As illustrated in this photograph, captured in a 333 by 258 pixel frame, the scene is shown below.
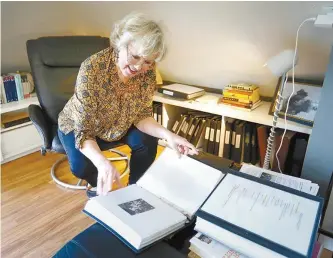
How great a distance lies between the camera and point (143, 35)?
1.04m

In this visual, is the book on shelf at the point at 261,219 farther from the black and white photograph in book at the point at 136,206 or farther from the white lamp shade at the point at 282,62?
the white lamp shade at the point at 282,62

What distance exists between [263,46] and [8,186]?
1.89 m

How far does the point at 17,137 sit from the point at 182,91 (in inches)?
50.3

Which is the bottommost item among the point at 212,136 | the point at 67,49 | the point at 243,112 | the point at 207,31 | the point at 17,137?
the point at 17,137

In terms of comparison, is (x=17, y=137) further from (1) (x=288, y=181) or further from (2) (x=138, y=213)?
(1) (x=288, y=181)

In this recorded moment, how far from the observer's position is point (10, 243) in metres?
1.39

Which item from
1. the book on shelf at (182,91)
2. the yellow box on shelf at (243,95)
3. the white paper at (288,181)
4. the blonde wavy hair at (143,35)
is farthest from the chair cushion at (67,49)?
the white paper at (288,181)

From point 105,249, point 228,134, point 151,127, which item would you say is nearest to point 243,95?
point 228,134

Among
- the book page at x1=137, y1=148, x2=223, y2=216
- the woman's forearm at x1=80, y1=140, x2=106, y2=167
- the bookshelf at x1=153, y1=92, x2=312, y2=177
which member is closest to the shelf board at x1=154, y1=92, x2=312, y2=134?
the bookshelf at x1=153, y1=92, x2=312, y2=177

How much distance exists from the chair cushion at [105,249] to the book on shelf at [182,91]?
4.56 ft

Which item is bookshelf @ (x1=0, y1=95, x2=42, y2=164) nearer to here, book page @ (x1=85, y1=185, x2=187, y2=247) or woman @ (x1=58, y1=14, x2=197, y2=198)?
woman @ (x1=58, y1=14, x2=197, y2=198)

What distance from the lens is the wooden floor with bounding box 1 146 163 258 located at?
1.38 m

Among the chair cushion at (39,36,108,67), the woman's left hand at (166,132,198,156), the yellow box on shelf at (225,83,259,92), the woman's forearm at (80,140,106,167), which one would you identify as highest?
the chair cushion at (39,36,108,67)

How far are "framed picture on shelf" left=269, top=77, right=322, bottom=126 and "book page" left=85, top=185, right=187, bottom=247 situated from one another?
3.61 feet
